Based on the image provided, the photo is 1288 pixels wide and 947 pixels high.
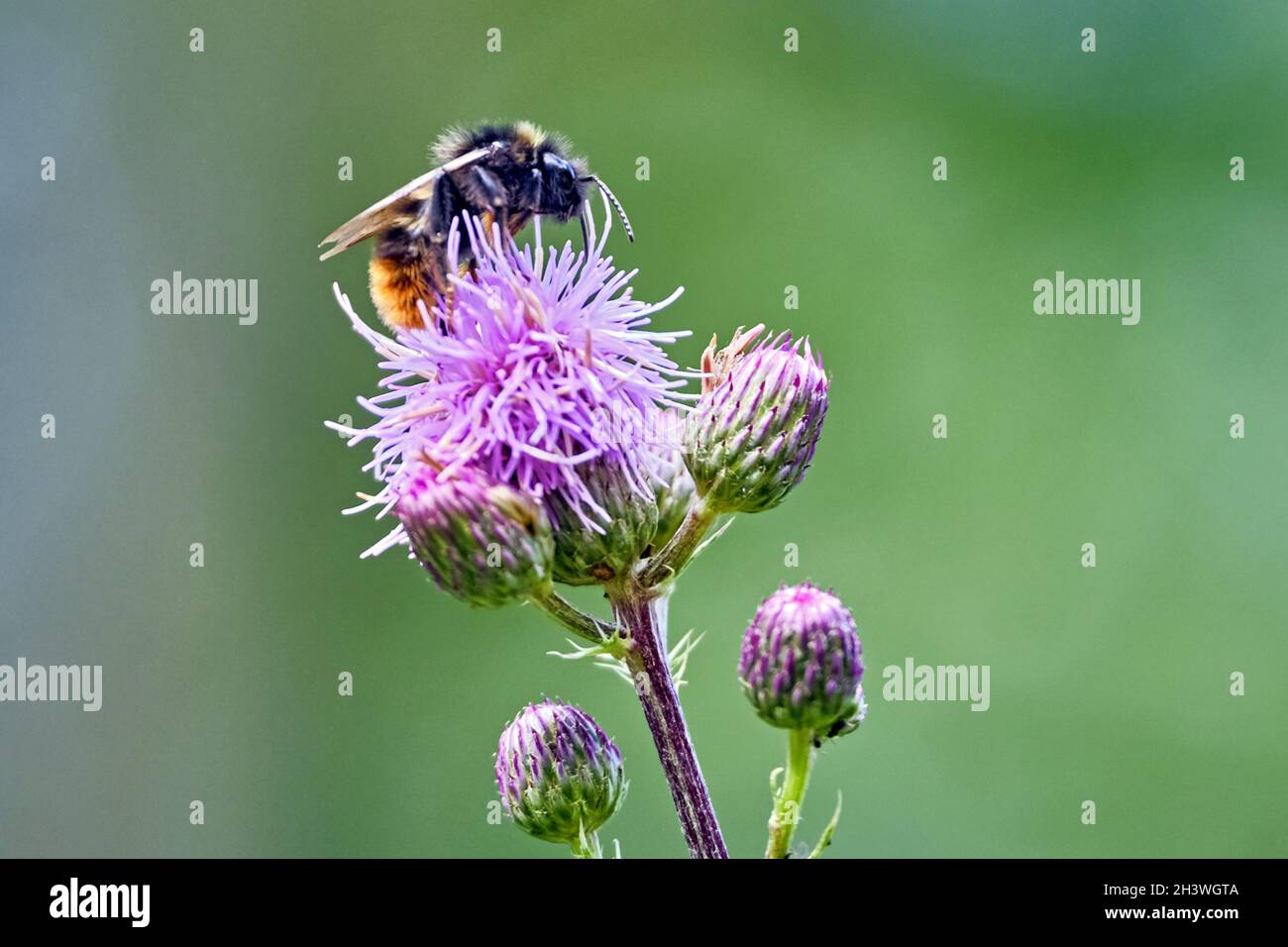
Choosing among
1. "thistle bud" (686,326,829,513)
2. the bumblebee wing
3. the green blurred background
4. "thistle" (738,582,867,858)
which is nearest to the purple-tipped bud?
"thistle" (738,582,867,858)

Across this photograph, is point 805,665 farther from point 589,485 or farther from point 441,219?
point 441,219

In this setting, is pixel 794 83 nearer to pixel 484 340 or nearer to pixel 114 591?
pixel 114 591

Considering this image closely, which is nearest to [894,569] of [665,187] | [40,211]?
[665,187]

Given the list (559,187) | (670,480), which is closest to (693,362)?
(559,187)

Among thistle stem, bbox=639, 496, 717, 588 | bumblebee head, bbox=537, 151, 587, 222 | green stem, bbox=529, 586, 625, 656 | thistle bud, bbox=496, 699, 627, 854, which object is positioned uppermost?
bumblebee head, bbox=537, 151, 587, 222

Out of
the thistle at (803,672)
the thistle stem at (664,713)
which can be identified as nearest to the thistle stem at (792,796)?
the thistle at (803,672)

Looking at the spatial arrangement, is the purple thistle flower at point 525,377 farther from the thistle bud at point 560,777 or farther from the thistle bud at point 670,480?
the thistle bud at point 560,777

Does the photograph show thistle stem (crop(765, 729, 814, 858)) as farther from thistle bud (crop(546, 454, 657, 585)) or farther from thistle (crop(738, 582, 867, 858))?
thistle bud (crop(546, 454, 657, 585))
